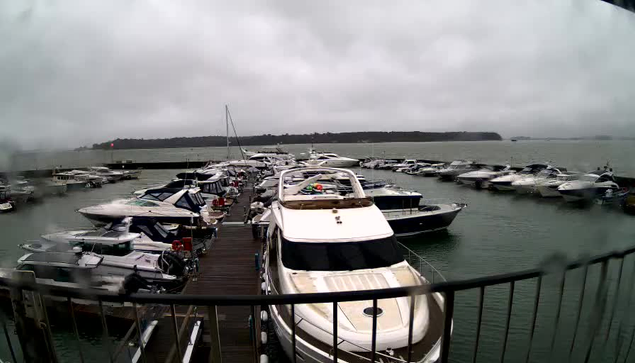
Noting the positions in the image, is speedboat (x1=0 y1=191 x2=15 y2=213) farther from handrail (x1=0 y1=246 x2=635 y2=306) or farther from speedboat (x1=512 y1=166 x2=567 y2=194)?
speedboat (x1=512 y1=166 x2=567 y2=194)

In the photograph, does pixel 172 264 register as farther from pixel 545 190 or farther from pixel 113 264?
pixel 545 190

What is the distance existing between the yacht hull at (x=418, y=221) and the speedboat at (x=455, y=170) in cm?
2636

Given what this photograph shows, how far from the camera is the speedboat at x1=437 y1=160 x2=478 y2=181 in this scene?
43.1 metres

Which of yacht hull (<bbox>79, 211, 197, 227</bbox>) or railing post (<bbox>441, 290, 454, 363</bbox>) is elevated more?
railing post (<bbox>441, 290, 454, 363</bbox>)

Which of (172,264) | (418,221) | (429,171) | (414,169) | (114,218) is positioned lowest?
(414,169)

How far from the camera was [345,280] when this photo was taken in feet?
20.8

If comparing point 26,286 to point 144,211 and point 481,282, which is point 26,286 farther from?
point 144,211

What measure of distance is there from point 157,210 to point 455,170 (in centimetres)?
3691

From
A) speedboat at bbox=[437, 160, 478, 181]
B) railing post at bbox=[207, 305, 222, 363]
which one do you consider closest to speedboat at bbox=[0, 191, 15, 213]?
railing post at bbox=[207, 305, 222, 363]

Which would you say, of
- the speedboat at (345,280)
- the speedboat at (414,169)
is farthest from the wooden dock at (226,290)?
the speedboat at (414,169)

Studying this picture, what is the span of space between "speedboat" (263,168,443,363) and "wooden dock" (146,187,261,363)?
96 centimetres

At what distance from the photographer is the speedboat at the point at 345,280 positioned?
4.98m

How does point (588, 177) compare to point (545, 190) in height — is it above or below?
above

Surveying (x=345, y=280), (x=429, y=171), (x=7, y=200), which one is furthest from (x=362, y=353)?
(x=429, y=171)
